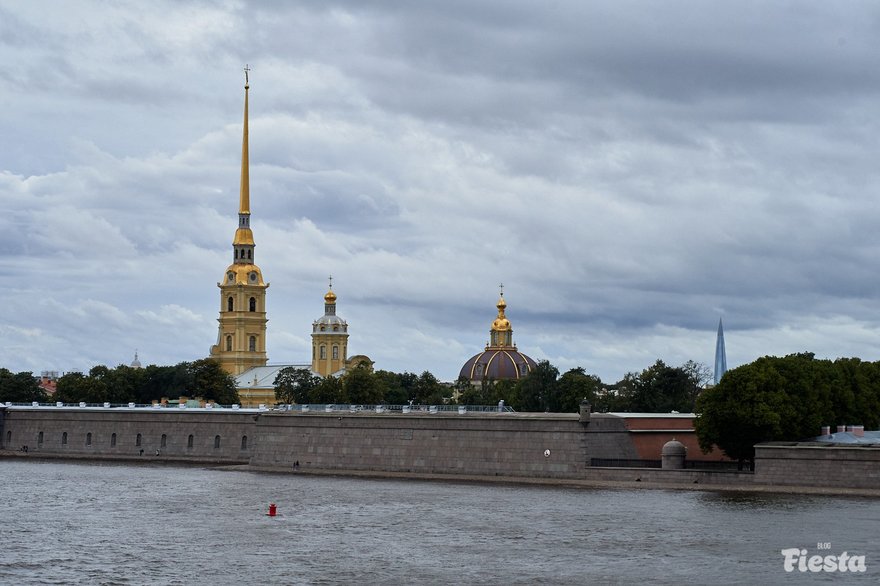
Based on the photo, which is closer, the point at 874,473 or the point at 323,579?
the point at 323,579

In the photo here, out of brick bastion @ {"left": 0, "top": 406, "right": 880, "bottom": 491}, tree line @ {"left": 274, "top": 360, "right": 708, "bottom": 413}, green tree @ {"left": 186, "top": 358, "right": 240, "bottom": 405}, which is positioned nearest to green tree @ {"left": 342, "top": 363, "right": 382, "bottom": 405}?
tree line @ {"left": 274, "top": 360, "right": 708, "bottom": 413}

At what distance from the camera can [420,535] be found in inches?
1764

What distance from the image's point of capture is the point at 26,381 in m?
112

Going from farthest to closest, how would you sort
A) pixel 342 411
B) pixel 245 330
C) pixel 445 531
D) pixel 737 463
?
pixel 245 330 < pixel 342 411 < pixel 737 463 < pixel 445 531

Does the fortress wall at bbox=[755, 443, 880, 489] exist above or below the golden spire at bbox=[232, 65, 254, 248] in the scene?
below

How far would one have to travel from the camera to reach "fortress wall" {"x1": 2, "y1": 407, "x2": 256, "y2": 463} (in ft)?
258

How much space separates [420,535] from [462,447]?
21.5 m

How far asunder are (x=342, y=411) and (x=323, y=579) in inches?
1388

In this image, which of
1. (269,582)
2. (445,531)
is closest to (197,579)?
(269,582)

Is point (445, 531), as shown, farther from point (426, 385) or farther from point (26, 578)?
point (426, 385)

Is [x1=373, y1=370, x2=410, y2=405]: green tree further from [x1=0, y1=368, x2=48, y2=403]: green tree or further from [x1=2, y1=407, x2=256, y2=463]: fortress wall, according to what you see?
[x1=0, y1=368, x2=48, y2=403]: green tree

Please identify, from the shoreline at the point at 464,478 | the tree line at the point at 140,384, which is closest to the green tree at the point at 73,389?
the tree line at the point at 140,384

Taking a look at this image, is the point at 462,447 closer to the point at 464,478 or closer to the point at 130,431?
the point at 464,478

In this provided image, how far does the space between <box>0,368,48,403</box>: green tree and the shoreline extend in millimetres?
19530
